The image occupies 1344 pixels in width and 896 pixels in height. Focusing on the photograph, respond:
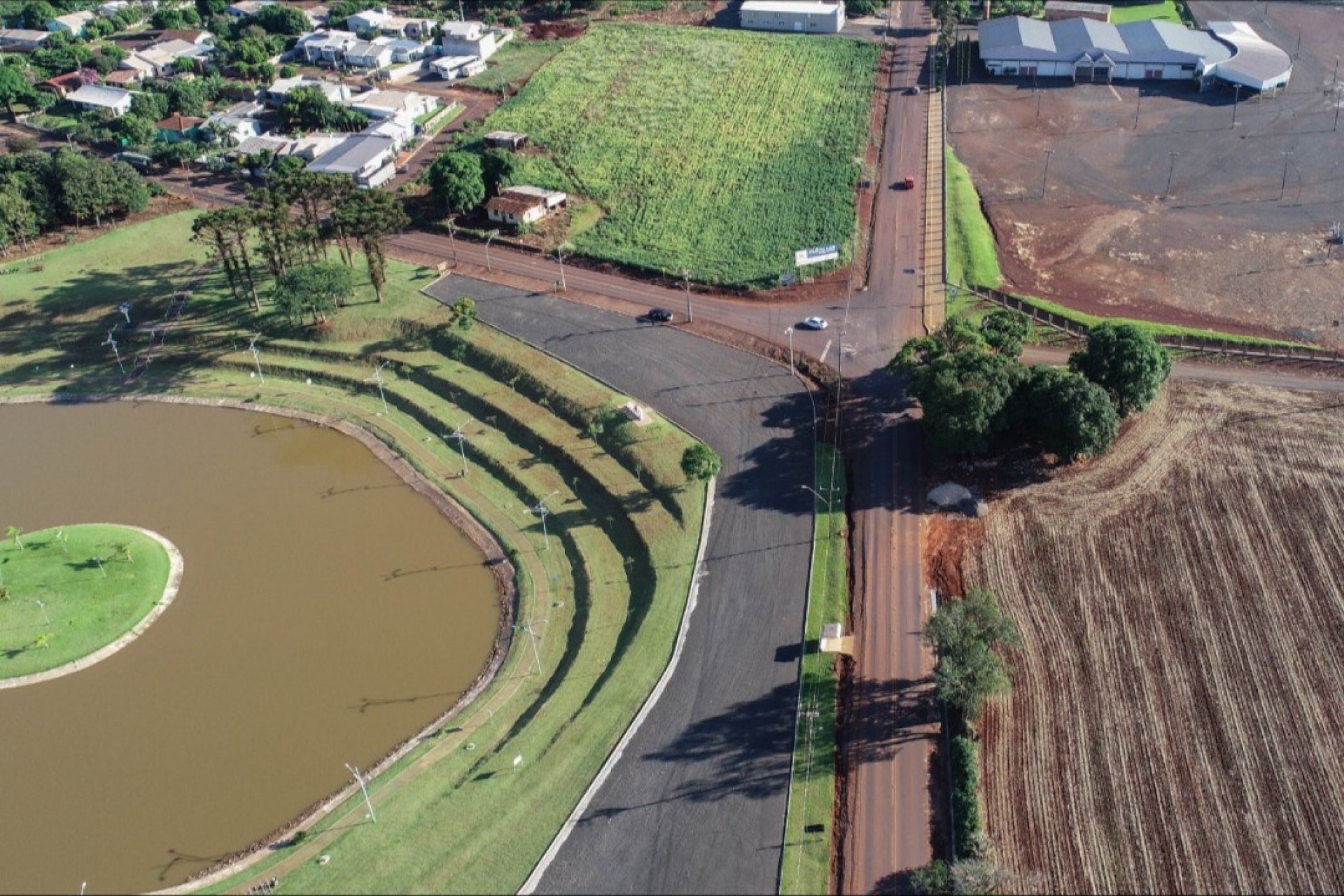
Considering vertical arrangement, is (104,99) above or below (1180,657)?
above

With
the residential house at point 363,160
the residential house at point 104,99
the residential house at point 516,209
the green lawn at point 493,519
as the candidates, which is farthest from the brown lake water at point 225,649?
the residential house at point 104,99

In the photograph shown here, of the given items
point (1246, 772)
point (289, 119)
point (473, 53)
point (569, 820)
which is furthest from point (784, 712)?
point (473, 53)

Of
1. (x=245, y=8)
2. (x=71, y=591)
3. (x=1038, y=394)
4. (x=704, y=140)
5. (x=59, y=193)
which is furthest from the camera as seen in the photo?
(x=245, y=8)

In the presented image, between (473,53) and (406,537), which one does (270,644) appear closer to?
(406,537)

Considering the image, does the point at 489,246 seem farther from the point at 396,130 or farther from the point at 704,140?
the point at 704,140

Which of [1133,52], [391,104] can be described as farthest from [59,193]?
[1133,52]

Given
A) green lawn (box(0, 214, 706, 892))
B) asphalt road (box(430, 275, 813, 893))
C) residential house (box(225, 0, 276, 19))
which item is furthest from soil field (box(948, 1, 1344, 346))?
residential house (box(225, 0, 276, 19))

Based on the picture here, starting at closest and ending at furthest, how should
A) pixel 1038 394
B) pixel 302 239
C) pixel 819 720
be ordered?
1. pixel 819 720
2. pixel 1038 394
3. pixel 302 239
